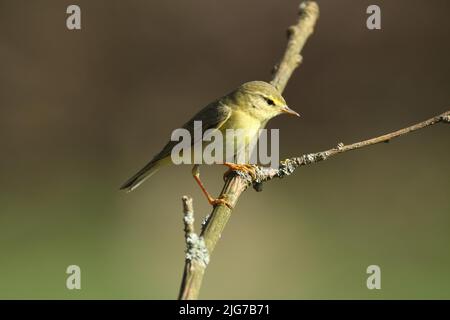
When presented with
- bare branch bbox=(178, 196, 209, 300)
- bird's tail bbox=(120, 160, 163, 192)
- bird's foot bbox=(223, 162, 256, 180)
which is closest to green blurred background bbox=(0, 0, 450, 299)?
bird's tail bbox=(120, 160, 163, 192)

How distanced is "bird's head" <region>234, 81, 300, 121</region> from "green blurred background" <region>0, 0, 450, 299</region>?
115 inches

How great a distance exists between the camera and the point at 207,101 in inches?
279

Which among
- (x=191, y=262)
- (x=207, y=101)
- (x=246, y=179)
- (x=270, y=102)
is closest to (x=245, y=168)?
(x=246, y=179)

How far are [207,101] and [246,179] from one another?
4.38 meters

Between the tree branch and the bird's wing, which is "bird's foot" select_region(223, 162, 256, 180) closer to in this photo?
the tree branch

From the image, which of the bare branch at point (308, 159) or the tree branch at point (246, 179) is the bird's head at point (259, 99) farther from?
the bare branch at point (308, 159)

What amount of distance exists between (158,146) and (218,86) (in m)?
0.97

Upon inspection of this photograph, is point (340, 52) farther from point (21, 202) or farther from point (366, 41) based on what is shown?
point (21, 202)

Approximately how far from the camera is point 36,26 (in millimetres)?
6973

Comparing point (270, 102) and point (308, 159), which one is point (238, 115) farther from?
point (308, 159)

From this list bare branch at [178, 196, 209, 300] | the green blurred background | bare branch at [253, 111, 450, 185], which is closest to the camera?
bare branch at [178, 196, 209, 300]

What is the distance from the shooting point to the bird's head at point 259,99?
342 centimetres

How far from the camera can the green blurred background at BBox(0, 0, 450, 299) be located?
256 inches

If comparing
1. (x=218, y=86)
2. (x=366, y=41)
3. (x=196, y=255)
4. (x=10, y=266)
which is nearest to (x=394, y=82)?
(x=366, y=41)
